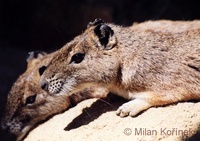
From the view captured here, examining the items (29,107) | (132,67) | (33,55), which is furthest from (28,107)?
(132,67)

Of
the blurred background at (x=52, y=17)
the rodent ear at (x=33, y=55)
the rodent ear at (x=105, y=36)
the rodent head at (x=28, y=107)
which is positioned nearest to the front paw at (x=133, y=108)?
the rodent ear at (x=105, y=36)

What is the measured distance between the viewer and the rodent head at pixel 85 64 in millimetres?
5816

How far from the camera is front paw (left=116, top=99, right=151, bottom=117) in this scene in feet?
18.2

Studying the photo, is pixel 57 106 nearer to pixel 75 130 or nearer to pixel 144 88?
pixel 75 130

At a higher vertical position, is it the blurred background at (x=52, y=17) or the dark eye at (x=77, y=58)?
the blurred background at (x=52, y=17)

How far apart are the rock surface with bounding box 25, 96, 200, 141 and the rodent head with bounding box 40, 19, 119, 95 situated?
52cm

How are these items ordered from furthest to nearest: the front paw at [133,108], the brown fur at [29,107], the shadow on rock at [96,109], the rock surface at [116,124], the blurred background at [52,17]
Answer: the blurred background at [52,17] → the brown fur at [29,107] → the shadow on rock at [96,109] → the front paw at [133,108] → the rock surface at [116,124]

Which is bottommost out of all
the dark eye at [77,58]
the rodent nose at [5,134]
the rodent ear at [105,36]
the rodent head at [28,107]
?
the rodent nose at [5,134]

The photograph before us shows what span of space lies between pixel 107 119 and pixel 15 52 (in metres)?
7.02

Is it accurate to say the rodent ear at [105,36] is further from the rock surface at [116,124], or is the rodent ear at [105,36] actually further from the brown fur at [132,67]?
the rock surface at [116,124]

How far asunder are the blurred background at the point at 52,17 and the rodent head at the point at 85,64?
5317 millimetres

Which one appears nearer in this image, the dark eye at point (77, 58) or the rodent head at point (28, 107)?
the dark eye at point (77, 58)

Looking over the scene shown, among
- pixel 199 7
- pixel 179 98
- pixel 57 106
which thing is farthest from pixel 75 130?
pixel 199 7

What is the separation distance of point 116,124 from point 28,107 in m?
1.98
